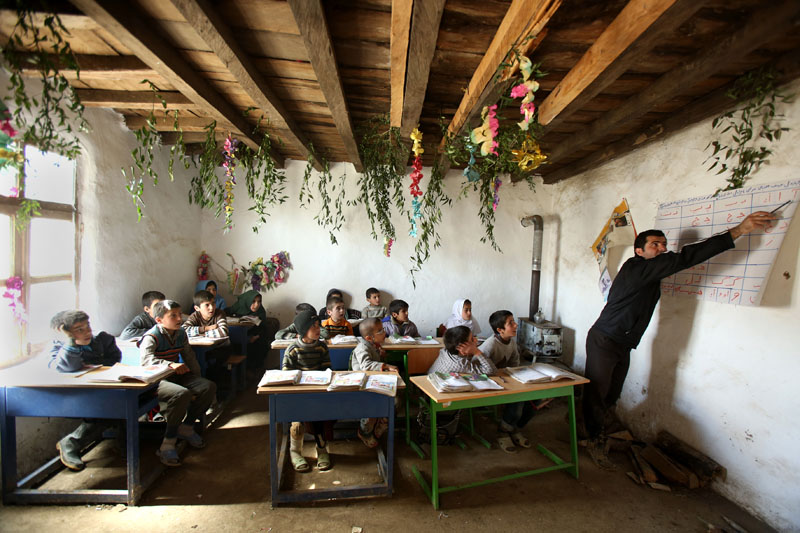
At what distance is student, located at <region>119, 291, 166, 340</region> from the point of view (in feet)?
11.3

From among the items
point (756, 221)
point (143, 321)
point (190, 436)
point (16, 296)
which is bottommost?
point (190, 436)

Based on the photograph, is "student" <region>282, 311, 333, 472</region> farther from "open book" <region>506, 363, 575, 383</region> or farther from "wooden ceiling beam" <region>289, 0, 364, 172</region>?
"wooden ceiling beam" <region>289, 0, 364, 172</region>

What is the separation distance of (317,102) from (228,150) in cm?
103

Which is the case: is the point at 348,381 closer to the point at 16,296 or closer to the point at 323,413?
the point at 323,413

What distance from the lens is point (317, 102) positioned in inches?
113

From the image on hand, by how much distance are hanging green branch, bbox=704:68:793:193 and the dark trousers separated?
1455 millimetres

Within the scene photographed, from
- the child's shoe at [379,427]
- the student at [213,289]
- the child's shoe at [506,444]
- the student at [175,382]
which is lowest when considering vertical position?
the child's shoe at [506,444]

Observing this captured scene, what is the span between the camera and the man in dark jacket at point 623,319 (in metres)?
2.63

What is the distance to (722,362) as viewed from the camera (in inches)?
103

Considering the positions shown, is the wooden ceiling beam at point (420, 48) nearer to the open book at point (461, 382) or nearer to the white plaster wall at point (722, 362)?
the open book at point (461, 382)

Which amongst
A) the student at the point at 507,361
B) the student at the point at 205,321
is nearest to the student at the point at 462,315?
the student at the point at 507,361

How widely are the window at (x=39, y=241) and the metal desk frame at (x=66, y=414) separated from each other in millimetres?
708

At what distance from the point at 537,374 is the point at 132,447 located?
2948 mm

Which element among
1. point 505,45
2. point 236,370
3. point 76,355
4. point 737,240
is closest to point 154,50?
point 505,45
